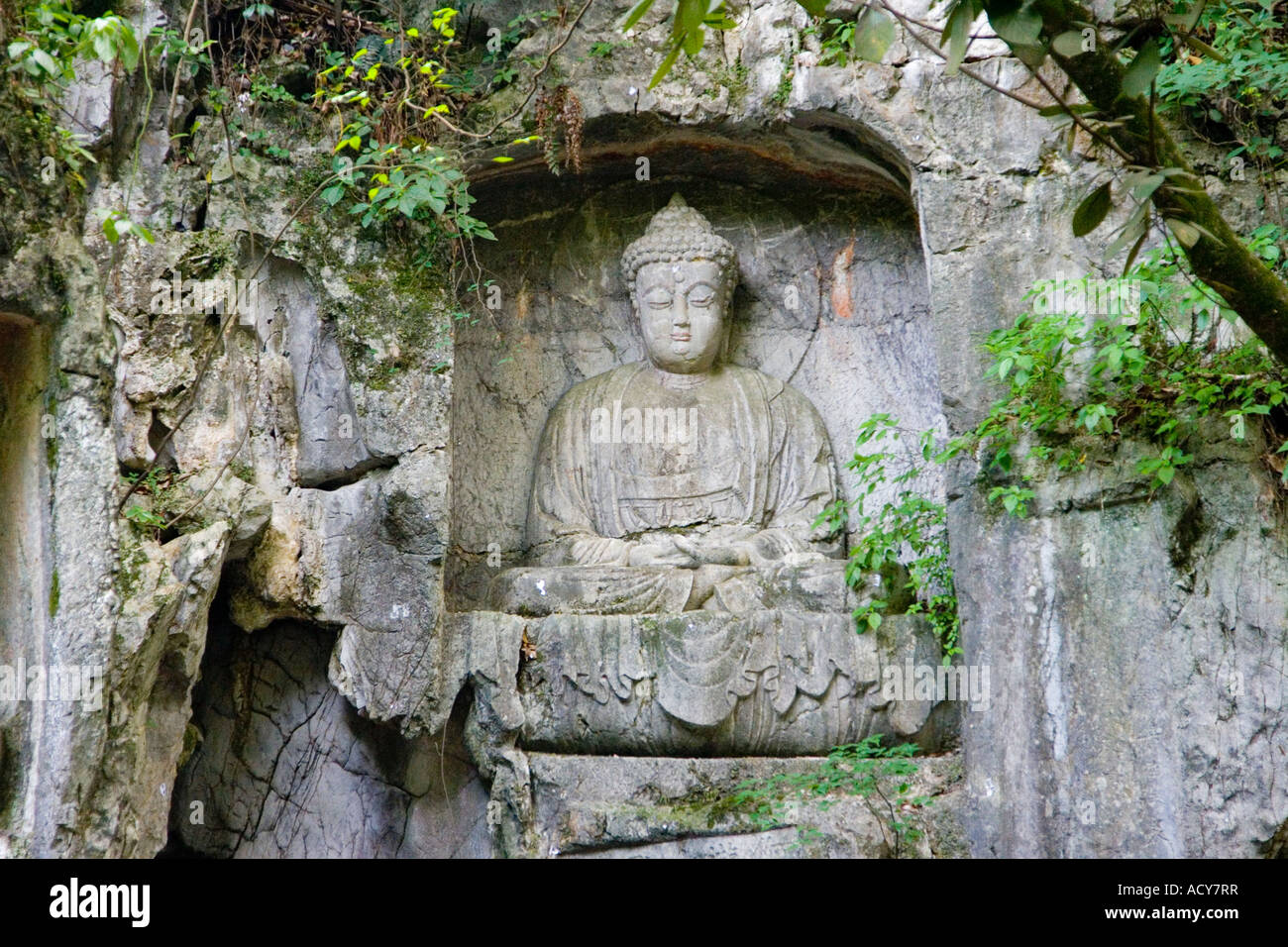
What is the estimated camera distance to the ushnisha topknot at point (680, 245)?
655 centimetres

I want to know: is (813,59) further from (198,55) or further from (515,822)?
(515,822)

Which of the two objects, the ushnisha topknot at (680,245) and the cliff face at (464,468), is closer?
the cliff face at (464,468)

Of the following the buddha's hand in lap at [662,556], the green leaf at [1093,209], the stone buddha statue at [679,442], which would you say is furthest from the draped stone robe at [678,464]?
the green leaf at [1093,209]

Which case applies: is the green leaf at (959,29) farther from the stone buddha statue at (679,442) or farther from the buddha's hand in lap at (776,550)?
the stone buddha statue at (679,442)

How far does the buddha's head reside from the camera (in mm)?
6551

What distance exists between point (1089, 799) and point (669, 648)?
1600 mm

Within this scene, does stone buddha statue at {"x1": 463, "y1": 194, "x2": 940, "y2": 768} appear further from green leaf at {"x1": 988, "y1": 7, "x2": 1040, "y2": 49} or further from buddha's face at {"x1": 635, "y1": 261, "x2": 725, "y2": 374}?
green leaf at {"x1": 988, "y1": 7, "x2": 1040, "y2": 49}

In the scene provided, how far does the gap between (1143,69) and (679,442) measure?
3489 mm

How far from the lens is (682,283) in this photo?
655 centimetres

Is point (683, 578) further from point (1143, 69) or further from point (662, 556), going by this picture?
point (1143, 69)

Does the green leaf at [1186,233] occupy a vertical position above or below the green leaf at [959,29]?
below

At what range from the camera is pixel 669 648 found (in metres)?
5.55

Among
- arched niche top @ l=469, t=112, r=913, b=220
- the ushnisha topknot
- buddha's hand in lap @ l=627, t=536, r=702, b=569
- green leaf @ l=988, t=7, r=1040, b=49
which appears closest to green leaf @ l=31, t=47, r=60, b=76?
arched niche top @ l=469, t=112, r=913, b=220

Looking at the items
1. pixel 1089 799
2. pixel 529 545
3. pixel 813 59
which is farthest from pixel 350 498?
pixel 1089 799
